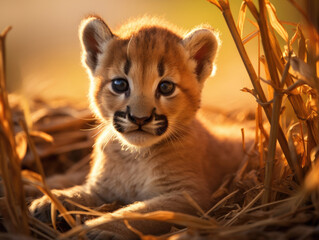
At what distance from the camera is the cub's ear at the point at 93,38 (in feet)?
10.9

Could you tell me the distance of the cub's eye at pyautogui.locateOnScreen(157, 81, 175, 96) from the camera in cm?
312

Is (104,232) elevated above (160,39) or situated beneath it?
situated beneath

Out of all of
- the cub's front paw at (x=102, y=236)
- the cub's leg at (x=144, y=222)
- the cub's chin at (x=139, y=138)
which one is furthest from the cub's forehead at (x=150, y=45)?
the cub's front paw at (x=102, y=236)

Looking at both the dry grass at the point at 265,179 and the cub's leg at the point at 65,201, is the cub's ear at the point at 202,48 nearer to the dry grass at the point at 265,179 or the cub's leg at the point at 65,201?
the dry grass at the point at 265,179

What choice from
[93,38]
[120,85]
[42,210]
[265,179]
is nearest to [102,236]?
[42,210]

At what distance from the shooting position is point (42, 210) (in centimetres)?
290

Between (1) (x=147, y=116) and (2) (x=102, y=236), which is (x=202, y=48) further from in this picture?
(2) (x=102, y=236)

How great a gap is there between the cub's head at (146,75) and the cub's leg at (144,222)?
1.51ft

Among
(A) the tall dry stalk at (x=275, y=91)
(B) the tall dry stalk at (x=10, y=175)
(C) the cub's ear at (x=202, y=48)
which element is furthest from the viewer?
(C) the cub's ear at (x=202, y=48)

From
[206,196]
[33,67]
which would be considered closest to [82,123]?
[206,196]

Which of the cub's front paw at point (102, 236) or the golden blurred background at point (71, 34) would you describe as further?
the golden blurred background at point (71, 34)

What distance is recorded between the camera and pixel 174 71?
317 centimetres

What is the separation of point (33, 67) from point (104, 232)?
669 cm

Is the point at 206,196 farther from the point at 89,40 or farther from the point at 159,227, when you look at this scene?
the point at 89,40
